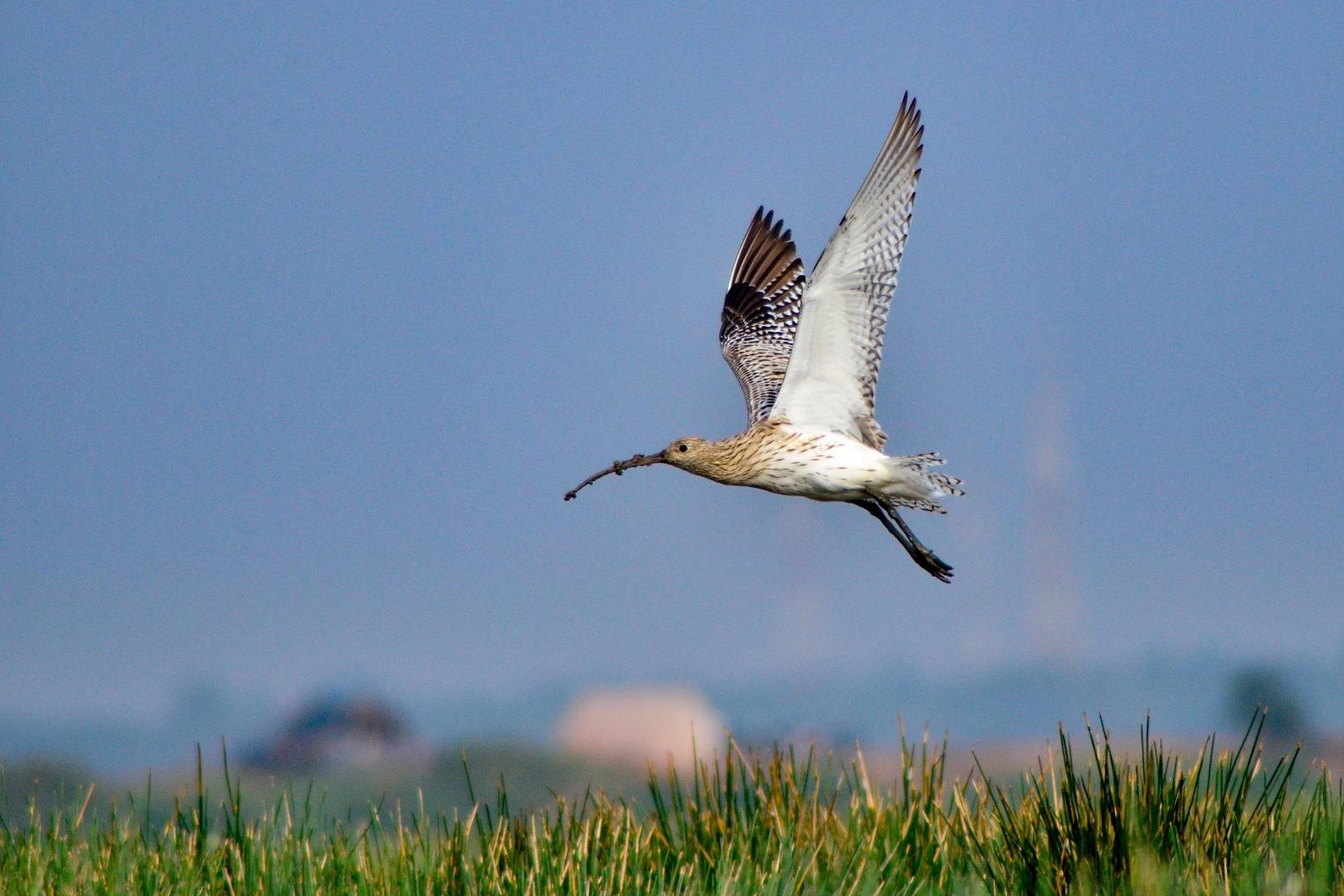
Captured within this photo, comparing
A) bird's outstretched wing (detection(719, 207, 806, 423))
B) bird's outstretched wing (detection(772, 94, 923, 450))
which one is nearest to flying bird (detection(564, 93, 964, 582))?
bird's outstretched wing (detection(772, 94, 923, 450))

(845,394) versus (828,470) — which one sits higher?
(845,394)

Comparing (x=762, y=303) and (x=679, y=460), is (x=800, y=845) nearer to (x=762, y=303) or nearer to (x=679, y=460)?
(x=679, y=460)

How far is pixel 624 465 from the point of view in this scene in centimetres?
698

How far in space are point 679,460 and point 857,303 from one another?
1190 mm

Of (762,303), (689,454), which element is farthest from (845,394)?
(762,303)

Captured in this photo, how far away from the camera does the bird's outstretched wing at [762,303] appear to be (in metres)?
9.28

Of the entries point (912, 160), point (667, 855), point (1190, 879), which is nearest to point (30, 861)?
point (667, 855)

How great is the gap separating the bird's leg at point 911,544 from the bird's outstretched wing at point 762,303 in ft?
5.89

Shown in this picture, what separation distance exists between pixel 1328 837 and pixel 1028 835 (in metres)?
1.06

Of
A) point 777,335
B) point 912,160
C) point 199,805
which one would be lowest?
point 199,805

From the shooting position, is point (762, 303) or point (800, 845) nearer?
point (800, 845)

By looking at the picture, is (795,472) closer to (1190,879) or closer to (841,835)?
(841,835)

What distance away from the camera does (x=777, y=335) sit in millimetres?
9797

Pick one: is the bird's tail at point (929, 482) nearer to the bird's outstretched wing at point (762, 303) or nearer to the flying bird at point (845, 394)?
the flying bird at point (845, 394)
